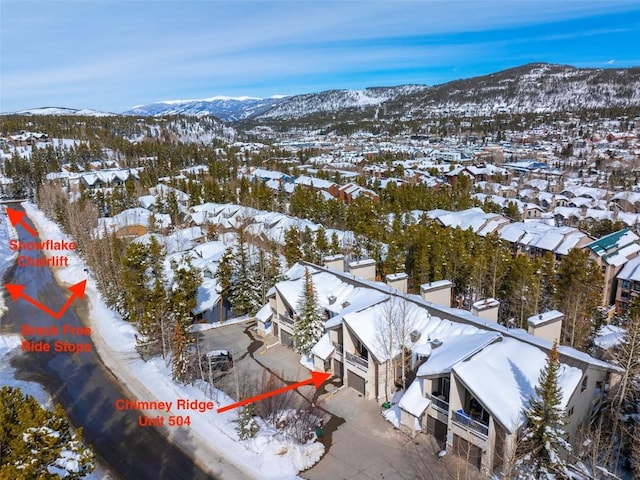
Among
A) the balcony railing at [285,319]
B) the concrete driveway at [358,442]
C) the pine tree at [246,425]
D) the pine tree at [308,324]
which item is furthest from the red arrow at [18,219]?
the pine tree at [246,425]

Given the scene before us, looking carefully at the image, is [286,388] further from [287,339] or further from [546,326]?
[546,326]

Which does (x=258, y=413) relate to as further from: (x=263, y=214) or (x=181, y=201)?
(x=181, y=201)

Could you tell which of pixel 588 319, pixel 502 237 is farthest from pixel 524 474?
pixel 502 237

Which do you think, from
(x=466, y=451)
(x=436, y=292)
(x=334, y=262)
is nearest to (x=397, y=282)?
(x=436, y=292)

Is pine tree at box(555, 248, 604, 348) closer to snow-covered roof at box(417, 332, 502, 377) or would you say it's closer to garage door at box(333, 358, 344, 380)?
snow-covered roof at box(417, 332, 502, 377)

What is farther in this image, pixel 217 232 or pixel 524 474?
pixel 217 232

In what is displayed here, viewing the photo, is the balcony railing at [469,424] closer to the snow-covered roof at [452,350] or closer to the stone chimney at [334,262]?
the snow-covered roof at [452,350]
